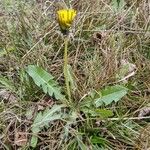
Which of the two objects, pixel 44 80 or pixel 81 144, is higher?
pixel 44 80

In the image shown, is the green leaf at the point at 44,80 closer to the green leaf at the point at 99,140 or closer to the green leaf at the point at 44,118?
the green leaf at the point at 44,118

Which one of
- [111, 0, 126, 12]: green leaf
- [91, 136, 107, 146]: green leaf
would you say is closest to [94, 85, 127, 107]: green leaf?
[91, 136, 107, 146]: green leaf

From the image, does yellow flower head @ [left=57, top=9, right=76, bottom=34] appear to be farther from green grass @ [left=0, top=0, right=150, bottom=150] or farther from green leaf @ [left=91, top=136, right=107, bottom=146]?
green leaf @ [left=91, top=136, right=107, bottom=146]

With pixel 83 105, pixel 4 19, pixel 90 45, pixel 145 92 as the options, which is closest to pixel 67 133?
pixel 83 105

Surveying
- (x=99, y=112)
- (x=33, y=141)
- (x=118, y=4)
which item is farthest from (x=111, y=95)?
(x=118, y=4)

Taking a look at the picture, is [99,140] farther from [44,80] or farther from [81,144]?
[44,80]
